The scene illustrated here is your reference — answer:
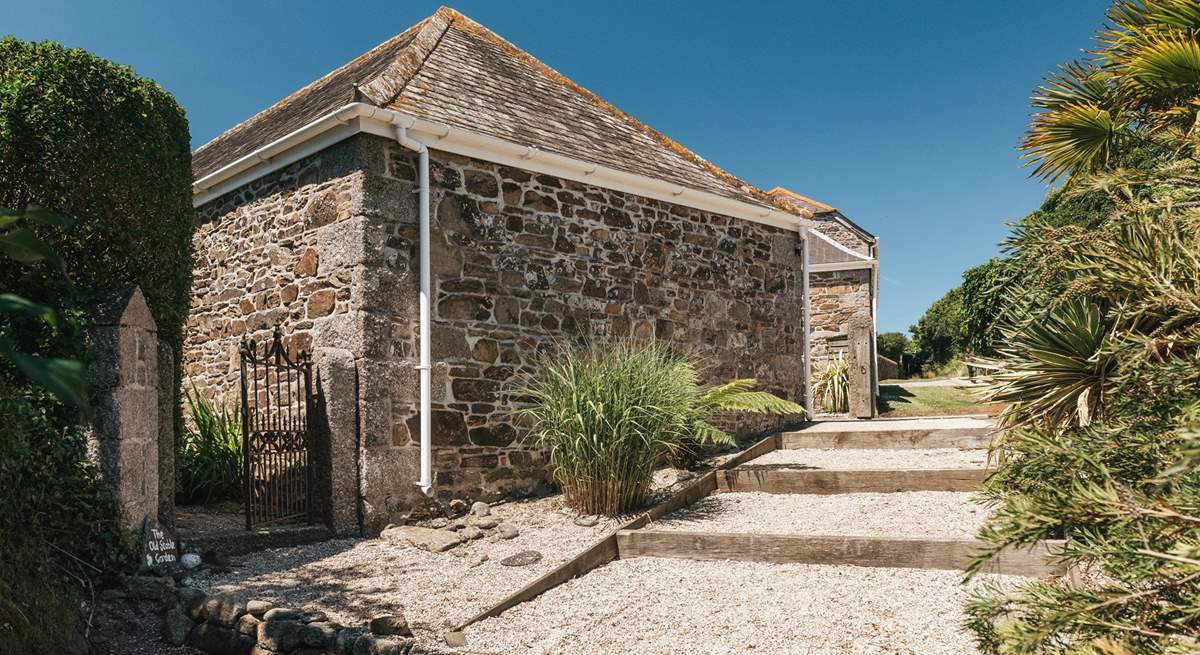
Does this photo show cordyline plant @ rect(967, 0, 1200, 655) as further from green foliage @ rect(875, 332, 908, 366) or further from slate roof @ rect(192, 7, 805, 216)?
green foliage @ rect(875, 332, 908, 366)

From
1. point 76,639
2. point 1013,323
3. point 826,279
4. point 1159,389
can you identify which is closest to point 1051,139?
point 1013,323

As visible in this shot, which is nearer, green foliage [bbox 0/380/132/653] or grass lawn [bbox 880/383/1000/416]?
green foliage [bbox 0/380/132/653]

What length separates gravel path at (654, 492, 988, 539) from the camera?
646cm

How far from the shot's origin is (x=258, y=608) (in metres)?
5.02

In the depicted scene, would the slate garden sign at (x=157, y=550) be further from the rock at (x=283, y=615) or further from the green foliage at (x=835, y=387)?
the green foliage at (x=835, y=387)

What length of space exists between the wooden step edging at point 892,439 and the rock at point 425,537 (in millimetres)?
5084

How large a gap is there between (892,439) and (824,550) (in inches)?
177

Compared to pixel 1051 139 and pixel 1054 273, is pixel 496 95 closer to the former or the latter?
pixel 1051 139

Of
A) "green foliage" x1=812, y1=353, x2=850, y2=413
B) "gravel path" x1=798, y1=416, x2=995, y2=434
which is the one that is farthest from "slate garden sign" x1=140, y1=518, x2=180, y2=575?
"green foliage" x1=812, y1=353, x2=850, y2=413

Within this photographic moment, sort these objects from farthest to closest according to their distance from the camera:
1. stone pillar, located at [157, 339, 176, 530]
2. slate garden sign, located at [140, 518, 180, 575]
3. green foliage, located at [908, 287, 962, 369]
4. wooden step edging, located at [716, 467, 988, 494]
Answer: green foliage, located at [908, 287, 962, 369] < wooden step edging, located at [716, 467, 988, 494] < stone pillar, located at [157, 339, 176, 530] < slate garden sign, located at [140, 518, 180, 575]

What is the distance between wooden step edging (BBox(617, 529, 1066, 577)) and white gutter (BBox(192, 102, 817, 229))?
3.88 meters

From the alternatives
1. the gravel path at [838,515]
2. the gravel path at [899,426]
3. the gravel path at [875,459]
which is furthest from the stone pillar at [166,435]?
the gravel path at [899,426]

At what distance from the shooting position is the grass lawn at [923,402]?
1504 centimetres

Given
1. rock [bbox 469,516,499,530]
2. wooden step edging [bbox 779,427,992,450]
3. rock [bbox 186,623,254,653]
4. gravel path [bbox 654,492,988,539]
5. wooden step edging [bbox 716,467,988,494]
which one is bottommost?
rock [bbox 186,623,254,653]
